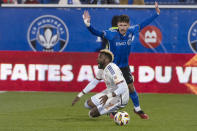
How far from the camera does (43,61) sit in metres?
17.5

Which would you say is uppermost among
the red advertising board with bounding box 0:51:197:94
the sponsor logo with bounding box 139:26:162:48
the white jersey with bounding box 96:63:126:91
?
the white jersey with bounding box 96:63:126:91

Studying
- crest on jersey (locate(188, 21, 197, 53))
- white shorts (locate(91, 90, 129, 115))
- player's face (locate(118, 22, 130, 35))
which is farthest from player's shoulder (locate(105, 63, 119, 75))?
crest on jersey (locate(188, 21, 197, 53))

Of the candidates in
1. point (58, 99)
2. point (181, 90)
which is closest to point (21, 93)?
point (58, 99)

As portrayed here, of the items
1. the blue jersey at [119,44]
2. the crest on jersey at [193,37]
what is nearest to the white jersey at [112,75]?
the blue jersey at [119,44]

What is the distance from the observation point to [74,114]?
12.4m

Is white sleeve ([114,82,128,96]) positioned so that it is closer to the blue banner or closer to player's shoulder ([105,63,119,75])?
player's shoulder ([105,63,119,75])

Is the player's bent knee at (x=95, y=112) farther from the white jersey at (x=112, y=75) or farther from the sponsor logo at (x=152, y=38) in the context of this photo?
the sponsor logo at (x=152, y=38)

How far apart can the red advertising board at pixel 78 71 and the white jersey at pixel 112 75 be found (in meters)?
6.01

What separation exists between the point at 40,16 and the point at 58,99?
13.1ft

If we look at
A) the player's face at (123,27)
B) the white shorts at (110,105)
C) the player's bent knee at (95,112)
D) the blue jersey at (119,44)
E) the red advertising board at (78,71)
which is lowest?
the red advertising board at (78,71)

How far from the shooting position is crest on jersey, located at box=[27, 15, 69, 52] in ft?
61.0

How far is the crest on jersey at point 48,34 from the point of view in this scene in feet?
61.0

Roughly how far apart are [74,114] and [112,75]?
203cm

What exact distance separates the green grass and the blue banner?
2.27 metres
